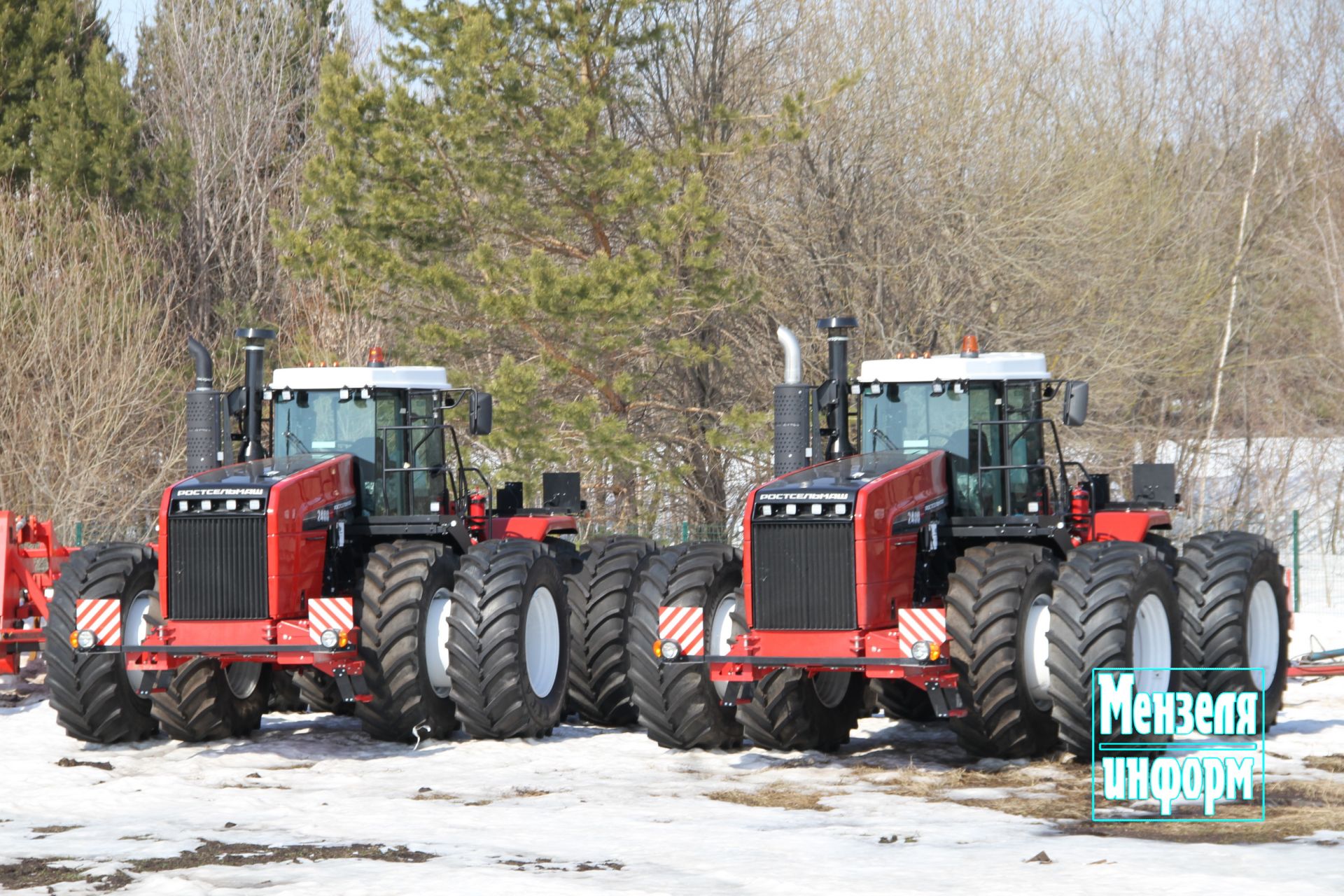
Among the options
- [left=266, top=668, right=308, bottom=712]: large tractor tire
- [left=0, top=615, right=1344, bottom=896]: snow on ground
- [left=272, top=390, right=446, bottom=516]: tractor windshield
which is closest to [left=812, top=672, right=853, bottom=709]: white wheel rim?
[left=0, top=615, right=1344, bottom=896]: snow on ground

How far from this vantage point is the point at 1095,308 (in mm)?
30172

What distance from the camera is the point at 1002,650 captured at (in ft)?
38.7

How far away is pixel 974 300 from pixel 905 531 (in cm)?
1819

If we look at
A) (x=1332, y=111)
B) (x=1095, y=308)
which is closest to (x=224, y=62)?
(x=1095, y=308)

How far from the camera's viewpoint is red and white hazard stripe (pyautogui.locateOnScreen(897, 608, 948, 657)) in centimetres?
1177

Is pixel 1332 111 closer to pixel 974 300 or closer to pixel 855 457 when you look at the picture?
pixel 974 300

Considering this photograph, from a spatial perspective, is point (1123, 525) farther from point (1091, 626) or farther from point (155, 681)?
point (155, 681)

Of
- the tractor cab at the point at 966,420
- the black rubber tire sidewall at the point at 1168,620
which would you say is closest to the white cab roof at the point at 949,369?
the tractor cab at the point at 966,420

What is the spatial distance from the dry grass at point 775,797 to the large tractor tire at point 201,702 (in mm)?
4208

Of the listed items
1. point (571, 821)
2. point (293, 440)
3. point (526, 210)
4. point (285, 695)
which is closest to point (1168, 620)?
point (571, 821)

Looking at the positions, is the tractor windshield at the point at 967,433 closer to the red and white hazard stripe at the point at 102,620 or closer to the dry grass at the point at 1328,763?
the dry grass at the point at 1328,763

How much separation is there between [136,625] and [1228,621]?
27.0ft

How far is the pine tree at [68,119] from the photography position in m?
35.3

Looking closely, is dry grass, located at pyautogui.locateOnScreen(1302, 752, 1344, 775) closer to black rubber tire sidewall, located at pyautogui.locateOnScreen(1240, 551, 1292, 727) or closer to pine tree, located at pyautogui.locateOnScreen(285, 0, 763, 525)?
black rubber tire sidewall, located at pyautogui.locateOnScreen(1240, 551, 1292, 727)
